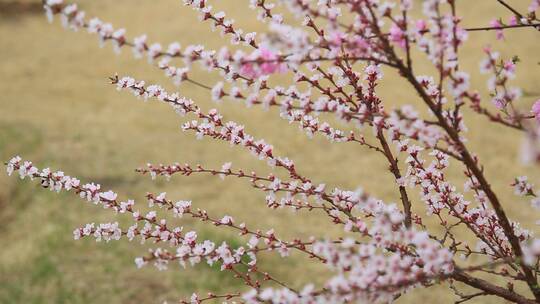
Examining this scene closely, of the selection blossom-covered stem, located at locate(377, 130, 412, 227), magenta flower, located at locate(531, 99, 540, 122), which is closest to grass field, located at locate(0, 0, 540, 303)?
blossom-covered stem, located at locate(377, 130, 412, 227)

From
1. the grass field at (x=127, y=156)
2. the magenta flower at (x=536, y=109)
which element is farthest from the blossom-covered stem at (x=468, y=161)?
the grass field at (x=127, y=156)

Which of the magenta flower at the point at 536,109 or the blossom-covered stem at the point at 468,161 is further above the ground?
the magenta flower at the point at 536,109

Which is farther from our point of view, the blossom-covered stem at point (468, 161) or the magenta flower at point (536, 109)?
the magenta flower at point (536, 109)

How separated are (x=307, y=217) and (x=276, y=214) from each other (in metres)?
0.11

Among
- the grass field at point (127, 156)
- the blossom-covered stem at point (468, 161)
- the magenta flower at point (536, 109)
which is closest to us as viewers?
the blossom-covered stem at point (468, 161)

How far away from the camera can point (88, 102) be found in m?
3.26

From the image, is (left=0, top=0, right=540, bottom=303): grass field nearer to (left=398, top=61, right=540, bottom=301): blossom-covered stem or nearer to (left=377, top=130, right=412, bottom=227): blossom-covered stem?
(left=377, top=130, right=412, bottom=227): blossom-covered stem

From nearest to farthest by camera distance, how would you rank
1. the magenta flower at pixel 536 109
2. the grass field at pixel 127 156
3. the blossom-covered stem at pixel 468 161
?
the blossom-covered stem at pixel 468 161 < the magenta flower at pixel 536 109 < the grass field at pixel 127 156

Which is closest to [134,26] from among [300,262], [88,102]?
[88,102]

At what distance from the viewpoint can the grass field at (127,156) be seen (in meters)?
1.88

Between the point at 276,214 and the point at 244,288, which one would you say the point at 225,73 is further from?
the point at 276,214

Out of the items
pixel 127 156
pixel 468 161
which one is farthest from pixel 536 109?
pixel 127 156

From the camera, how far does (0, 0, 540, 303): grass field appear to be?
188 centimetres

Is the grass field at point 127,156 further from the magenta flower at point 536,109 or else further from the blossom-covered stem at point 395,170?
the magenta flower at point 536,109
